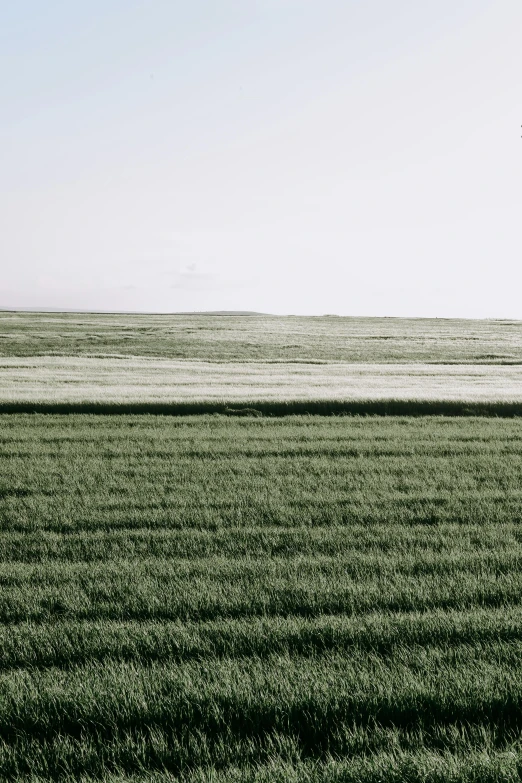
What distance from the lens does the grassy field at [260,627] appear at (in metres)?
4.26

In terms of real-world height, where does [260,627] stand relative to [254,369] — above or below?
below

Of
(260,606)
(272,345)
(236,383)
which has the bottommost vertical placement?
(260,606)

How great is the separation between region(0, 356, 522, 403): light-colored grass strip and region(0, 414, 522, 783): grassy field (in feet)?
34.4

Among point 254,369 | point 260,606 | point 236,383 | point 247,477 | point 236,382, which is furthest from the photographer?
point 254,369

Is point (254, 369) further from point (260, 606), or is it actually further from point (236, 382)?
point (260, 606)

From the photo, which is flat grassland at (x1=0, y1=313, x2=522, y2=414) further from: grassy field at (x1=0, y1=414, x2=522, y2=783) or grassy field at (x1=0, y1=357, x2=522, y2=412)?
grassy field at (x1=0, y1=414, x2=522, y2=783)

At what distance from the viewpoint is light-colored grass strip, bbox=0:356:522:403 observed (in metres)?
22.5

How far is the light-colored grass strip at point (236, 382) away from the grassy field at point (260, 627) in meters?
10.5

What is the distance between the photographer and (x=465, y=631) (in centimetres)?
576

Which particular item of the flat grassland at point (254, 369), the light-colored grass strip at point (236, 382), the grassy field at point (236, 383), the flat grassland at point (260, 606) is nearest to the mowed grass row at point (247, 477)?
the flat grassland at point (260, 606)

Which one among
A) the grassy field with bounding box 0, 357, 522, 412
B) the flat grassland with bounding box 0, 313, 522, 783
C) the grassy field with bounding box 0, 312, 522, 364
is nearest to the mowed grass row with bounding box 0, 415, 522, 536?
the flat grassland with bounding box 0, 313, 522, 783

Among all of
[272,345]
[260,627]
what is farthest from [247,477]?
[272,345]

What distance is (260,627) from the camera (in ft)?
18.9

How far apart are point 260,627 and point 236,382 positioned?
74.4ft
